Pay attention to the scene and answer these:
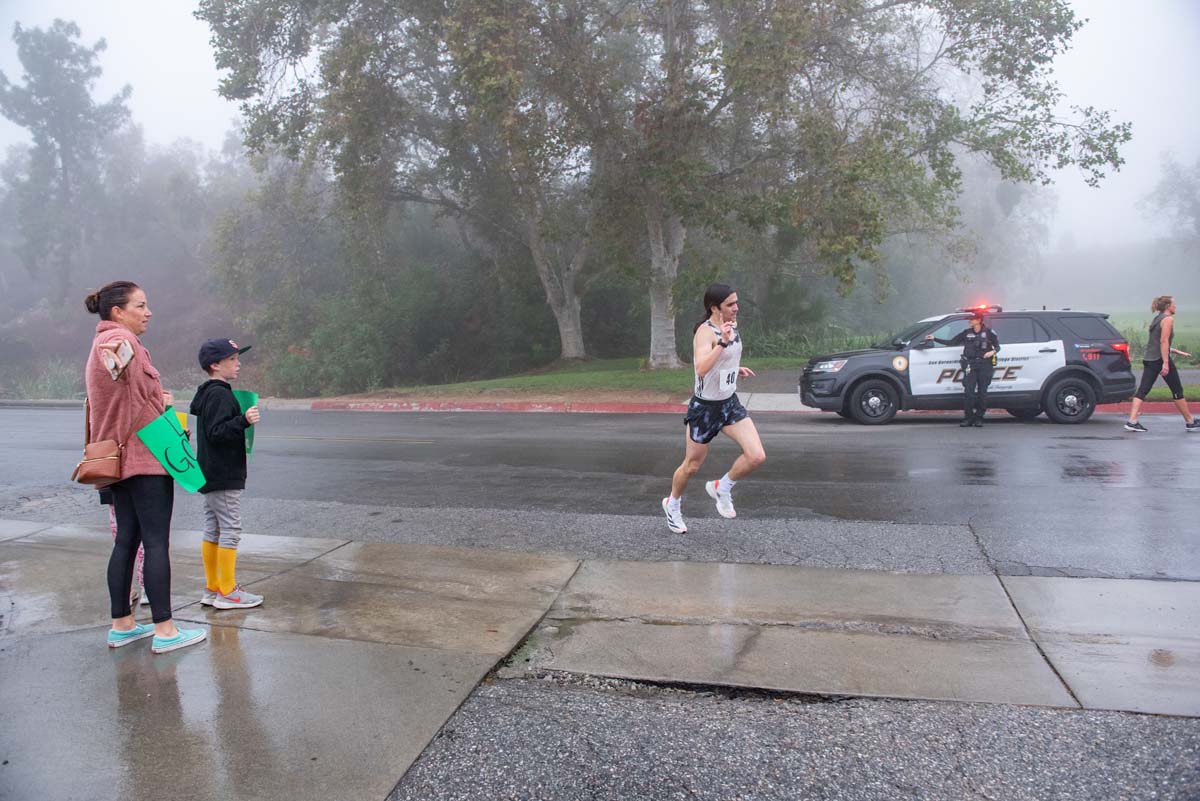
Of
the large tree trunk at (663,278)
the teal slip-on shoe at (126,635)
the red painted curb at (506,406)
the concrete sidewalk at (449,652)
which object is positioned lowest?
the concrete sidewalk at (449,652)

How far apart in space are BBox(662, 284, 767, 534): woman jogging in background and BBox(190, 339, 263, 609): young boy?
310 centimetres

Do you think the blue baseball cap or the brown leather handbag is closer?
the brown leather handbag

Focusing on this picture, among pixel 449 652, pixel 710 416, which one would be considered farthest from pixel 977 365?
pixel 449 652

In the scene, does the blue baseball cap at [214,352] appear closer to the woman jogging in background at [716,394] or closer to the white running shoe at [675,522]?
the woman jogging in background at [716,394]

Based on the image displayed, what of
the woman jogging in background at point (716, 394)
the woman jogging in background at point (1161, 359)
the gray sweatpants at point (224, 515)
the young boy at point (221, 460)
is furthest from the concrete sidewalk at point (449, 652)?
the woman jogging in background at point (1161, 359)

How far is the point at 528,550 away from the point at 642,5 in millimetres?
16798

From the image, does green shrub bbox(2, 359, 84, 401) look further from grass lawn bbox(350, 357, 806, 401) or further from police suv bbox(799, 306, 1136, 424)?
police suv bbox(799, 306, 1136, 424)

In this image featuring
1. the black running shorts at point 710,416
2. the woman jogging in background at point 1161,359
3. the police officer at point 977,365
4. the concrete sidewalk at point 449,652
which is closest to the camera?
the concrete sidewalk at point 449,652

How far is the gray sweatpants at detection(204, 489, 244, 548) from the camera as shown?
200 inches

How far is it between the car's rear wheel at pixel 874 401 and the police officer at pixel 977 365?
3.52 feet

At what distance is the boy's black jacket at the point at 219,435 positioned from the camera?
4.91 meters

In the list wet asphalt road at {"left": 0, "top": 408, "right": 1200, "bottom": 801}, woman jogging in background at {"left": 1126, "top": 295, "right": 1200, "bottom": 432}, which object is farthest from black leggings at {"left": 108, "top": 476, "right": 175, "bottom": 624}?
woman jogging in background at {"left": 1126, "top": 295, "right": 1200, "bottom": 432}

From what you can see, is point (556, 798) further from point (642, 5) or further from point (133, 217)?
point (133, 217)

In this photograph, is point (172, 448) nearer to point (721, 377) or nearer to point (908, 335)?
point (721, 377)
